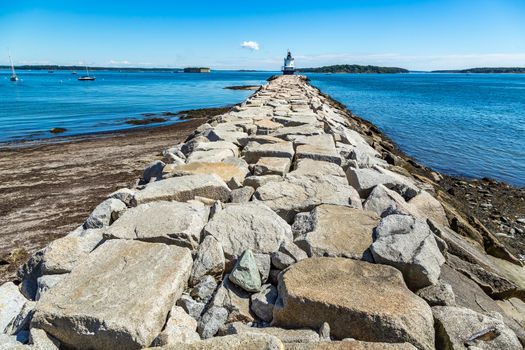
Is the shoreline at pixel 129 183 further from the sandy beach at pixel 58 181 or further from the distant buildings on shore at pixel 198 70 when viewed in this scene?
the distant buildings on shore at pixel 198 70

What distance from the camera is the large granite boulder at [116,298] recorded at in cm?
162

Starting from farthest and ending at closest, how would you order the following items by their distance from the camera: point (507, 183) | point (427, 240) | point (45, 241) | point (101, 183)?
point (507, 183)
point (101, 183)
point (45, 241)
point (427, 240)

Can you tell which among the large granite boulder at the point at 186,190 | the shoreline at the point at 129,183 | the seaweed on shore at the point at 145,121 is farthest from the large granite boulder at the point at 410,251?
the seaweed on shore at the point at 145,121

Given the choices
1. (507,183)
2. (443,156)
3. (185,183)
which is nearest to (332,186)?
(185,183)

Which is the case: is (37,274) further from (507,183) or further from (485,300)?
(507,183)

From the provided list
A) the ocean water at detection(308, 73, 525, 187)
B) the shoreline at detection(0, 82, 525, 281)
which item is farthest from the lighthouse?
the shoreline at detection(0, 82, 525, 281)

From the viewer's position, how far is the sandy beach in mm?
4875

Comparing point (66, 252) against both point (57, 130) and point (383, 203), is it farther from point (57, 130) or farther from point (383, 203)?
point (57, 130)

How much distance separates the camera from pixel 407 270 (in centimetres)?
202

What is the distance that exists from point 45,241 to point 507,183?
9.60m

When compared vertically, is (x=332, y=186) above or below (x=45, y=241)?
above

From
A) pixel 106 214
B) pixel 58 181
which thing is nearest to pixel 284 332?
pixel 106 214

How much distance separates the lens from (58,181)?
294 inches

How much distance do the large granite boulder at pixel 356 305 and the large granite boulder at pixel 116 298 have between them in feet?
1.96
